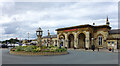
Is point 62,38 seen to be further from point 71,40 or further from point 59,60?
point 59,60

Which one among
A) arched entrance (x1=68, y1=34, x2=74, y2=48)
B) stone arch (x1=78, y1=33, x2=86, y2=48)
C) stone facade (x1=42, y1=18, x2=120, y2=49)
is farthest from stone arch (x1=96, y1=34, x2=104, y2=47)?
arched entrance (x1=68, y1=34, x2=74, y2=48)

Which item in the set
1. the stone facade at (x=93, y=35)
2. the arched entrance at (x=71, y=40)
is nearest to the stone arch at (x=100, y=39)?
the stone facade at (x=93, y=35)

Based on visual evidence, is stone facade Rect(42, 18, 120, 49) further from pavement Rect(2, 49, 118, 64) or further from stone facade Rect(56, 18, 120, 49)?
pavement Rect(2, 49, 118, 64)

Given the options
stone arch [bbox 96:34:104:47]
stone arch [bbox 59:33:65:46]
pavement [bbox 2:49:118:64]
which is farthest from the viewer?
stone arch [bbox 59:33:65:46]

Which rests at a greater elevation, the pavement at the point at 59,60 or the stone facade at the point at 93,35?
the stone facade at the point at 93,35

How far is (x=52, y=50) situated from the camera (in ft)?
61.8

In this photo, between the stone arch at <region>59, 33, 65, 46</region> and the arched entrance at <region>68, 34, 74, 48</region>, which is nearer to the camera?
the arched entrance at <region>68, 34, 74, 48</region>

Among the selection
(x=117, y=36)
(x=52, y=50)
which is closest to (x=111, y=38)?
Result: (x=117, y=36)

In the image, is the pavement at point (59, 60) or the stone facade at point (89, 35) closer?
the pavement at point (59, 60)

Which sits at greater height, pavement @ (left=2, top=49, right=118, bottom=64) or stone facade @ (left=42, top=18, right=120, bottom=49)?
stone facade @ (left=42, top=18, right=120, bottom=49)

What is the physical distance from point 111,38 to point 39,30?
2314 cm

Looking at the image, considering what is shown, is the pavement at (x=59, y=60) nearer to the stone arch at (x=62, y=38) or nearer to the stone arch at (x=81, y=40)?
the stone arch at (x=81, y=40)

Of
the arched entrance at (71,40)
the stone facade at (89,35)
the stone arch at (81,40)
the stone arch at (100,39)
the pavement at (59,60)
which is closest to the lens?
the pavement at (59,60)

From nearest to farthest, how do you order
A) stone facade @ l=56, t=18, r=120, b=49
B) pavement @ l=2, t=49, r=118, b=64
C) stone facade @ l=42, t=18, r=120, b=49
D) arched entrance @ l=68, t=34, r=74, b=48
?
pavement @ l=2, t=49, r=118, b=64 < stone facade @ l=42, t=18, r=120, b=49 < stone facade @ l=56, t=18, r=120, b=49 < arched entrance @ l=68, t=34, r=74, b=48
